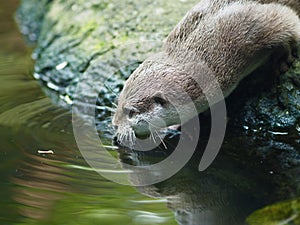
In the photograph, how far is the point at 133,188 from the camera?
11.5ft

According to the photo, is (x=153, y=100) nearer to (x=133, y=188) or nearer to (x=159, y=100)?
(x=159, y=100)

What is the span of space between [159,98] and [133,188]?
0.66 m

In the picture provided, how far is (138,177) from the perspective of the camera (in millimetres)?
3689

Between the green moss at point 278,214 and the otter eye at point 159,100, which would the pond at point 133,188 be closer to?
the green moss at point 278,214

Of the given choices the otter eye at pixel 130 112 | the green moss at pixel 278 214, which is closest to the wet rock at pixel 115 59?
the otter eye at pixel 130 112

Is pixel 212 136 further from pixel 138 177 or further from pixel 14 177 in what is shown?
pixel 14 177

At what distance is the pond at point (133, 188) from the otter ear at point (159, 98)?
374mm

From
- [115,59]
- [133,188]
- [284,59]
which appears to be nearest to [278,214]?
[133,188]

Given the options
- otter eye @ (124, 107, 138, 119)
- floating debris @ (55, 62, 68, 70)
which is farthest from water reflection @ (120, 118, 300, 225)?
floating debris @ (55, 62, 68, 70)

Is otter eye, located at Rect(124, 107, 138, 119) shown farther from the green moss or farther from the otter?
the green moss

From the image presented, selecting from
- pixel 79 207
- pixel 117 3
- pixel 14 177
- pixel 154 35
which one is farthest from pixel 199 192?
pixel 117 3

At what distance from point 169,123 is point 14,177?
1.08m

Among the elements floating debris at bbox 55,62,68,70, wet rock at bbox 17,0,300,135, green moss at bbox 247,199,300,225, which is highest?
green moss at bbox 247,199,300,225

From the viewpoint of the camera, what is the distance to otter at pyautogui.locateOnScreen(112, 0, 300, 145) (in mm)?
3896
